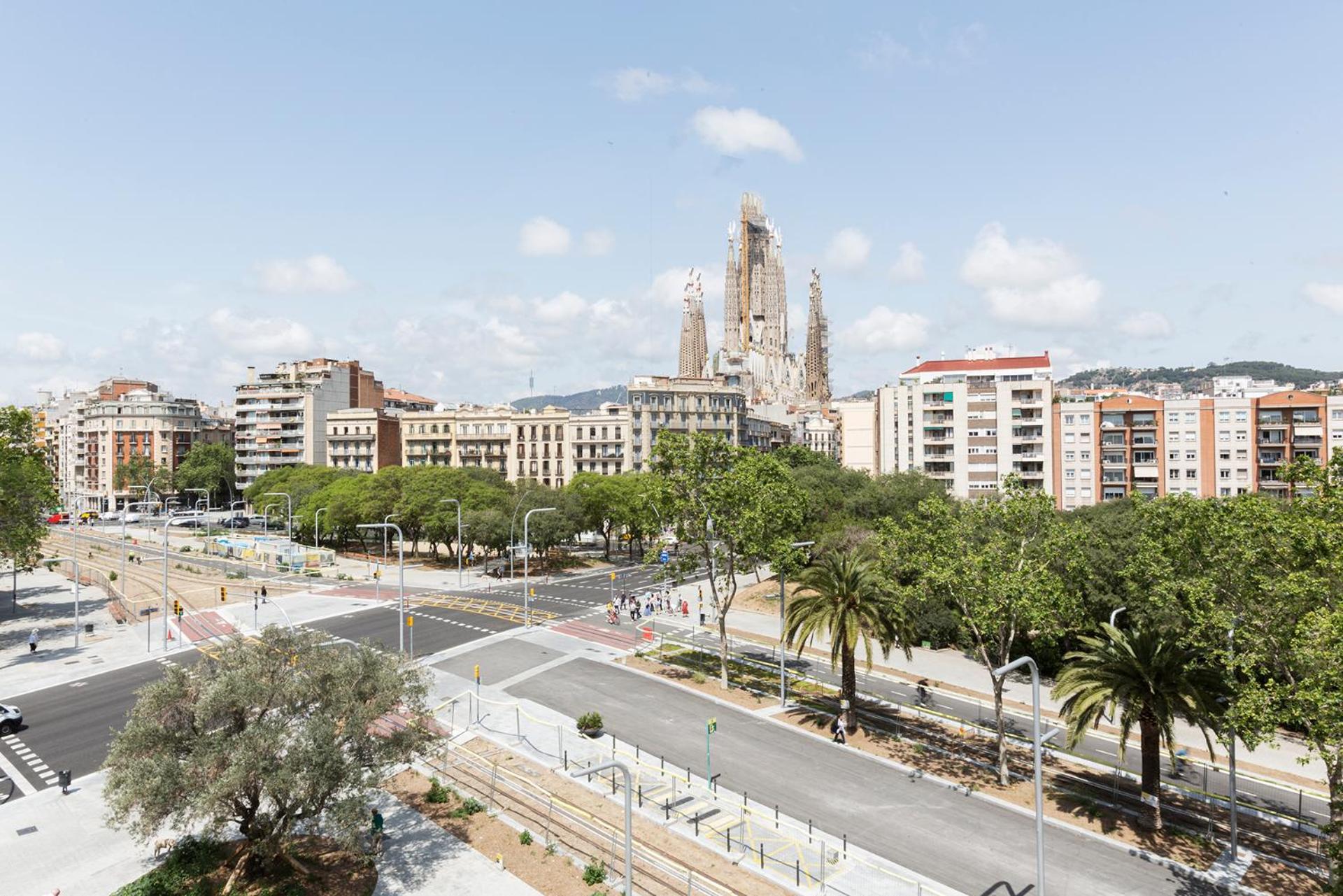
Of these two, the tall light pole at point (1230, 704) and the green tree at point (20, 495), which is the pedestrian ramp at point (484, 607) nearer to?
the green tree at point (20, 495)

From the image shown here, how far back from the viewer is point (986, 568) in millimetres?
27984

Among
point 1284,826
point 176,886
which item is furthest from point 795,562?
point 176,886

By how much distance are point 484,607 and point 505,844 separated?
35875 millimetres

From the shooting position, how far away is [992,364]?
4067 inches

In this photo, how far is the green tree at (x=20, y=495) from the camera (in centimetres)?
5572

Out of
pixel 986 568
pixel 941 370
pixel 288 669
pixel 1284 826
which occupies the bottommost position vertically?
pixel 1284 826

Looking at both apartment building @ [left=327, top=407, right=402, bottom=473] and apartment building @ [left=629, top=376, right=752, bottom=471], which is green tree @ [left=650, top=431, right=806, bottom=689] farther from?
apartment building @ [left=327, top=407, right=402, bottom=473]

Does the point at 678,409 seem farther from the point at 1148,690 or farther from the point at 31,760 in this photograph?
the point at 1148,690

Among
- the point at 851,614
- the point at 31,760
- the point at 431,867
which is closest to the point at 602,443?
the point at 851,614

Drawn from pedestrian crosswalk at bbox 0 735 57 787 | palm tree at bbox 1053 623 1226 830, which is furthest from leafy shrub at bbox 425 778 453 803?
palm tree at bbox 1053 623 1226 830

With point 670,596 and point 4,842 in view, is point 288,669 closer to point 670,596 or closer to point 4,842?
point 4,842

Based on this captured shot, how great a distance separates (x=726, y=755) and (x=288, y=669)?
16.6 metres

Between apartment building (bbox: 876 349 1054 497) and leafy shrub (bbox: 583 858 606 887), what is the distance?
7851 cm

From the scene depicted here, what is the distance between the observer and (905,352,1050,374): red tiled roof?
10131 cm
